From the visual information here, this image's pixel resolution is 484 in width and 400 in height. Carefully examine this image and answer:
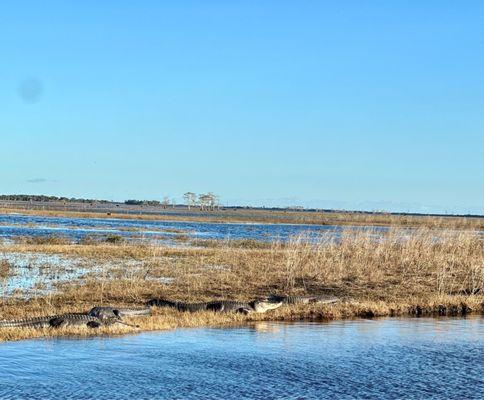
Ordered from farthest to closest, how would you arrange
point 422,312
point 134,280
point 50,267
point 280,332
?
point 50,267 < point 134,280 < point 422,312 < point 280,332

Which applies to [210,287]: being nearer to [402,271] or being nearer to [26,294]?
[26,294]

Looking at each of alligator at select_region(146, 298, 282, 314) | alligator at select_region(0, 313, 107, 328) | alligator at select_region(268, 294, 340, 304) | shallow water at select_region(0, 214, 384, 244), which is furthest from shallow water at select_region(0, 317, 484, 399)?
shallow water at select_region(0, 214, 384, 244)

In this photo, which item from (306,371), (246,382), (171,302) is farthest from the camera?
(171,302)

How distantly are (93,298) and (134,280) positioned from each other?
3.14 meters

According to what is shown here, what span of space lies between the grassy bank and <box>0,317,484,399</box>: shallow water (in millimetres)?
1621

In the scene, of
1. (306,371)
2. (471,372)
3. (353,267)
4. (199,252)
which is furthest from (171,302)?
(199,252)

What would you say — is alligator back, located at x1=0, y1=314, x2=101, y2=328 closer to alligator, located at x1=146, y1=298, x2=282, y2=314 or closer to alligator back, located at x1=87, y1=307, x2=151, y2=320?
alligator back, located at x1=87, y1=307, x2=151, y2=320

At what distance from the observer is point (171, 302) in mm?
19469

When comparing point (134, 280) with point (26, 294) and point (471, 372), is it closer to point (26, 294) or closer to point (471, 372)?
point (26, 294)

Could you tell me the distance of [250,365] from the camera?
13.1 metres

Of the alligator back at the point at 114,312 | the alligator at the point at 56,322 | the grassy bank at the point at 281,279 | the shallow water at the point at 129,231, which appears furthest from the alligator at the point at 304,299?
the shallow water at the point at 129,231

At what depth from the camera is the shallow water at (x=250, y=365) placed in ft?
37.1

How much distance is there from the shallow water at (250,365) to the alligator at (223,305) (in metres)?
1.78

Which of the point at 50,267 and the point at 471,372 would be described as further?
the point at 50,267
